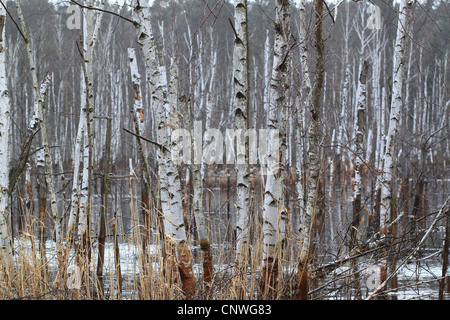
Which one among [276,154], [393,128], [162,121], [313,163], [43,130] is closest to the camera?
[162,121]

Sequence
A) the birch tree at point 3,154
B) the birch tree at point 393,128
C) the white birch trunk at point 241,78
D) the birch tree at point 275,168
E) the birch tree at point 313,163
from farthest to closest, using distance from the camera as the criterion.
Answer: the birch tree at point 393,128
the birch tree at point 3,154
the white birch trunk at point 241,78
the birch tree at point 275,168
the birch tree at point 313,163

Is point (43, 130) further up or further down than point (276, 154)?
further up

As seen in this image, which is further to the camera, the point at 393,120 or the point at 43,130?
the point at 393,120

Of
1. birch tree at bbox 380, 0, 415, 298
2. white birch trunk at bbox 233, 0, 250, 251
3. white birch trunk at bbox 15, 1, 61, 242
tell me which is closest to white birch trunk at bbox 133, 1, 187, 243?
white birch trunk at bbox 233, 0, 250, 251

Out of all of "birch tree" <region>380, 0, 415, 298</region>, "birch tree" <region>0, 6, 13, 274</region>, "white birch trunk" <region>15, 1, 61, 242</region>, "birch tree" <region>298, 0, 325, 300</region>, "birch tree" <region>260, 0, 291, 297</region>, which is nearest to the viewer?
"birch tree" <region>298, 0, 325, 300</region>

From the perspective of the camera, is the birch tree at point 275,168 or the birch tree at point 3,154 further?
the birch tree at point 3,154

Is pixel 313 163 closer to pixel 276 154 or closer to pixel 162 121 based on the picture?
pixel 276 154

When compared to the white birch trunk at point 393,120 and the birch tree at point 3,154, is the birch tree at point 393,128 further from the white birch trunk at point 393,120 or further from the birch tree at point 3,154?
the birch tree at point 3,154

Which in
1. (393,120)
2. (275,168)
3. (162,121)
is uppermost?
(393,120)

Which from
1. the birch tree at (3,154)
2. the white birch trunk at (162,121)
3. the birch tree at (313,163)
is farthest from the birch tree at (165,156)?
the birch tree at (3,154)

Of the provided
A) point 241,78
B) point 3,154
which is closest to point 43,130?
point 3,154

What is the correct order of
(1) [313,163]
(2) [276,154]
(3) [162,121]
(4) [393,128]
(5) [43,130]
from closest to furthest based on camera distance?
(3) [162,121] < (2) [276,154] < (1) [313,163] < (5) [43,130] < (4) [393,128]

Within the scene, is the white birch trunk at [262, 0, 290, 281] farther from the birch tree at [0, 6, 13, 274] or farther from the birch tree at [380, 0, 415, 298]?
the birch tree at [380, 0, 415, 298]

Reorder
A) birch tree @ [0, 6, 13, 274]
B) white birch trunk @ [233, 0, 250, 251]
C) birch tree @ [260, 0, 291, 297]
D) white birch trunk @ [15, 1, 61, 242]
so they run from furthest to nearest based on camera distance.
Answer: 1. white birch trunk @ [15, 1, 61, 242]
2. birch tree @ [0, 6, 13, 274]
3. white birch trunk @ [233, 0, 250, 251]
4. birch tree @ [260, 0, 291, 297]
